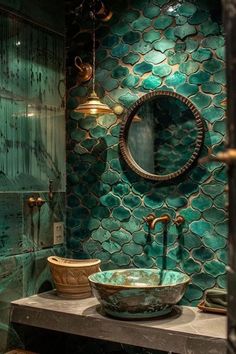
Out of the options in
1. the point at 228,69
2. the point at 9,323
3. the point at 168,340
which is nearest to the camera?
the point at 228,69

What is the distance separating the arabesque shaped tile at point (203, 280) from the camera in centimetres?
231

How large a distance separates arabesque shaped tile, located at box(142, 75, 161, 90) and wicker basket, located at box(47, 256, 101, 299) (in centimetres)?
99

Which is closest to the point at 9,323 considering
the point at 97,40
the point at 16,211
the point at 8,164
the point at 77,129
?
the point at 16,211

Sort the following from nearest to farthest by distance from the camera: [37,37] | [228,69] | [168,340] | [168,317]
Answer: [228,69] < [168,340] < [168,317] < [37,37]

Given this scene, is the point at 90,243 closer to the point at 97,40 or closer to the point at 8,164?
the point at 8,164

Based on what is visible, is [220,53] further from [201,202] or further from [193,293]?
[193,293]

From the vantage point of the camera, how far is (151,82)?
2.51 meters

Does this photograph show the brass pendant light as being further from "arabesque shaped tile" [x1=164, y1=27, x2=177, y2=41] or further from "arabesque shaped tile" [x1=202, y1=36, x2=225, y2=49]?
"arabesque shaped tile" [x1=202, y1=36, x2=225, y2=49]

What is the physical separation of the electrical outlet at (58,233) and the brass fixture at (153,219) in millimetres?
557

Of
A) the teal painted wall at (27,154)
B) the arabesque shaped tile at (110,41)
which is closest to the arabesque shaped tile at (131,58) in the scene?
the arabesque shaped tile at (110,41)

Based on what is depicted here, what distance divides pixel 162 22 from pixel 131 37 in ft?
0.66

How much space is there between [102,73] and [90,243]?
100 cm

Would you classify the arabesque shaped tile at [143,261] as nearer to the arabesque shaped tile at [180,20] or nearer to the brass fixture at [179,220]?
the brass fixture at [179,220]

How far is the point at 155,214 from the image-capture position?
8.12 feet
